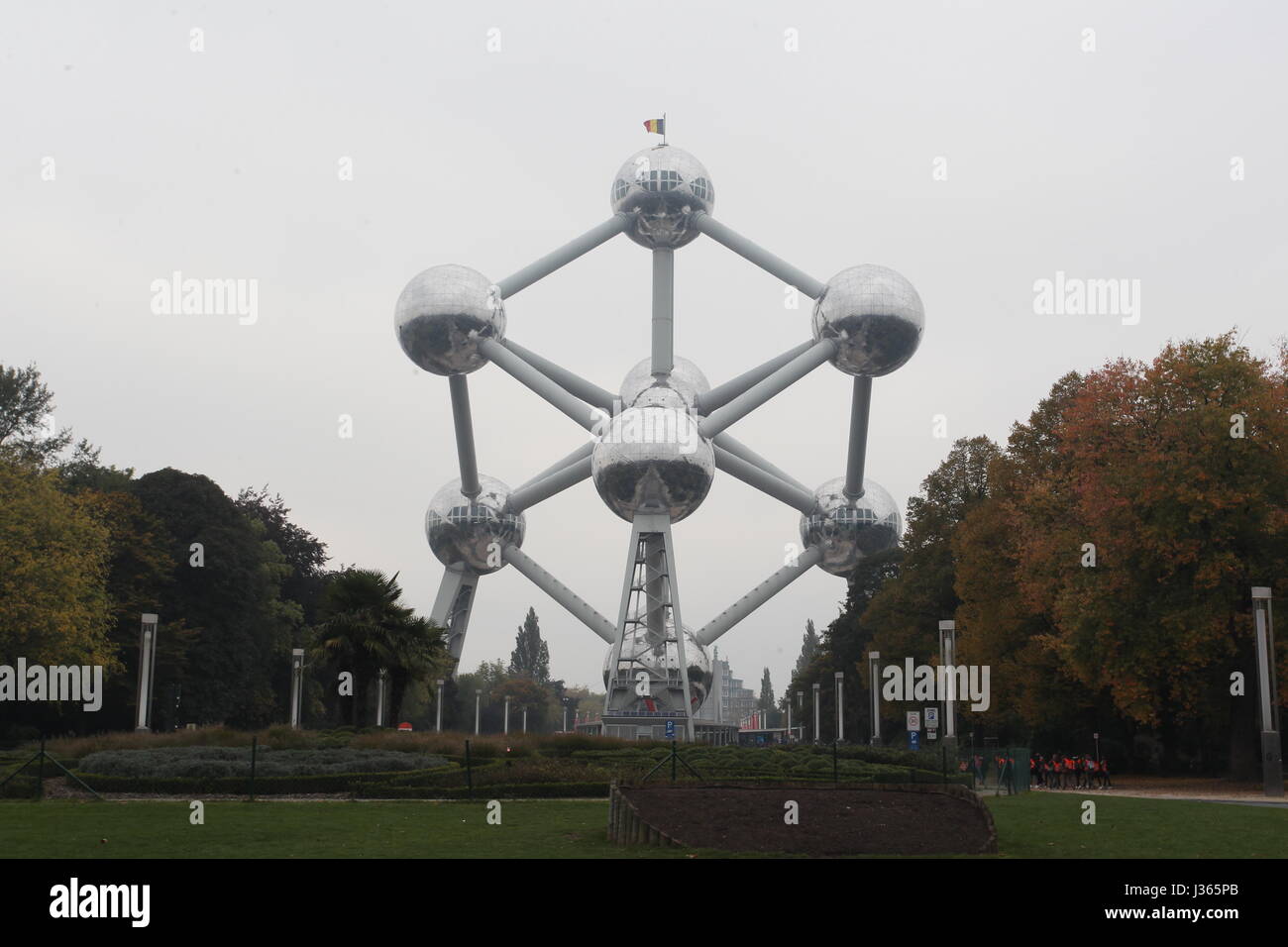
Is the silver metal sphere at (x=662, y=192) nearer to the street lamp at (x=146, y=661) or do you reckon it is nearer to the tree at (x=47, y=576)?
the tree at (x=47, y=576)

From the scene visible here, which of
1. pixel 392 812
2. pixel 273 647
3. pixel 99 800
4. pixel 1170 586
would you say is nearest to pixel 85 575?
pixel 273 647

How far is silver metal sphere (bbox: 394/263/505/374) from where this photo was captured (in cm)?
4638

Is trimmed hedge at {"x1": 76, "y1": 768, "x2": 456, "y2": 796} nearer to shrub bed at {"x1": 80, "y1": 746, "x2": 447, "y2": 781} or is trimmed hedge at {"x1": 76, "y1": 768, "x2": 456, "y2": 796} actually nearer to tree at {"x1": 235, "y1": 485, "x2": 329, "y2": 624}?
shrub bed at {"x1": 80, "y1": 746, "x2": 447, "y2": 781}

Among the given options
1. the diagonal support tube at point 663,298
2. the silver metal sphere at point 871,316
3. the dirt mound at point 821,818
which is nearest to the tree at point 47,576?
the diagonal support tube at point 663,298

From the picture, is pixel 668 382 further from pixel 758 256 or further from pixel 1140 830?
pixel 1140 830

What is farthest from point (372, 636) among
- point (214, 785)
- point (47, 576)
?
point (47, 576)

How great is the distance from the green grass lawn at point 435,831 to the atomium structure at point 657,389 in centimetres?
2291

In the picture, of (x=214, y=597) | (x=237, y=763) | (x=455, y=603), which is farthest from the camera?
(x=455, y=603)

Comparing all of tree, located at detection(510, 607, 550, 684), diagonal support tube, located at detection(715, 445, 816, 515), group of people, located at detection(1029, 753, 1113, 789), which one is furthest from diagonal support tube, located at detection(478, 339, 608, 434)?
tree, located at detection(510, 607, 550, 684)

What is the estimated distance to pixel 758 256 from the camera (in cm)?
4744

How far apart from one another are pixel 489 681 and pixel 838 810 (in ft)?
367

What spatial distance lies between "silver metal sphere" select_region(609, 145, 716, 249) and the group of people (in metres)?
22.9

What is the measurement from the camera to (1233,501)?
29.8 metres

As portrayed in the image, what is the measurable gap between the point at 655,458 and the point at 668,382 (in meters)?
6.33
